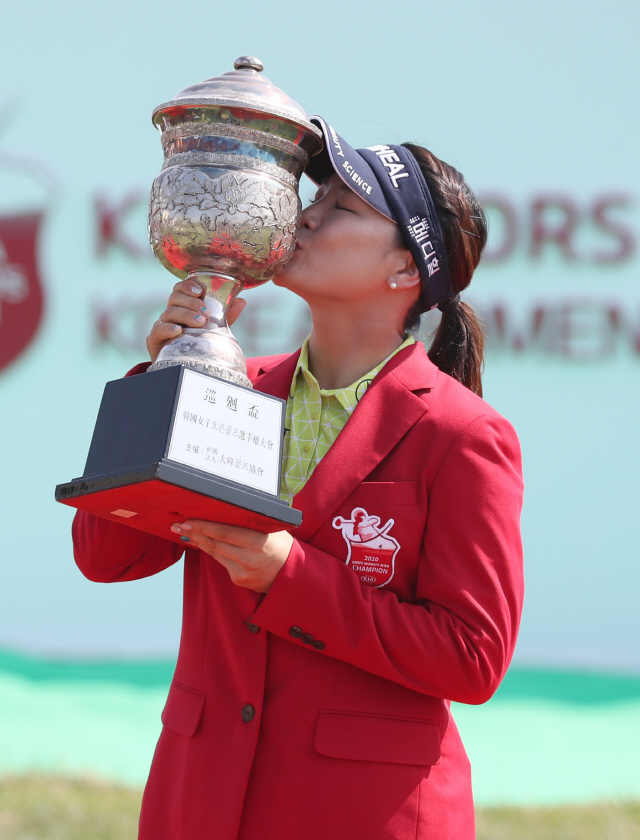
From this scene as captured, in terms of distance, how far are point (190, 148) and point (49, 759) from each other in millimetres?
2426

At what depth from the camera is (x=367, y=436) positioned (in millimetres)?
1322

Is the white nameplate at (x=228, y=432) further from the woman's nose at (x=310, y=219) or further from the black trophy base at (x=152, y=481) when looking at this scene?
the woman's nose at (x=310, y=219)

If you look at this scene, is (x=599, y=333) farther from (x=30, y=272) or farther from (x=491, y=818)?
(x=30, y=272)

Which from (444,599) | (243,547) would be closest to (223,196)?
(243,547)

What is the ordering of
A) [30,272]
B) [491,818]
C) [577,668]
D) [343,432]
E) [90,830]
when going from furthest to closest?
1. [30,272]
2. [577,668]
3. [491,818]
4. [90,830]
5. [343,432]

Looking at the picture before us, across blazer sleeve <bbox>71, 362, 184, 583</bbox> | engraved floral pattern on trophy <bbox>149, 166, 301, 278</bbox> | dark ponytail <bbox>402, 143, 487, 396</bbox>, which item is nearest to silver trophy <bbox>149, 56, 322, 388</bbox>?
engraved floral pattern on trophy <bbox>149, 166, 301, 278</bbox>

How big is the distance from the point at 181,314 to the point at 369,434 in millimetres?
288

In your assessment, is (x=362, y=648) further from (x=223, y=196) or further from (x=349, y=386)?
(x=223, y=196)

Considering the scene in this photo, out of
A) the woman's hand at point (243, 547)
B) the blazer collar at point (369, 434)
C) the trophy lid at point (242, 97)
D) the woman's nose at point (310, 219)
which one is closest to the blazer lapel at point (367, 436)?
the blazer collar at point (369, 434)

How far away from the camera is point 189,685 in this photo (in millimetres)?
1329

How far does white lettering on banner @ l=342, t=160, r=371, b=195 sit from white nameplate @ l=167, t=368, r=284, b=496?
35cm

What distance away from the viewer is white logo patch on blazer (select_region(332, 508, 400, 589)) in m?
1.27

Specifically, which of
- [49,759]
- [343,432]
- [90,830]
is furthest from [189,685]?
[49,759]

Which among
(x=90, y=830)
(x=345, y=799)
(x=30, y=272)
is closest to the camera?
(x=345, y=799)
